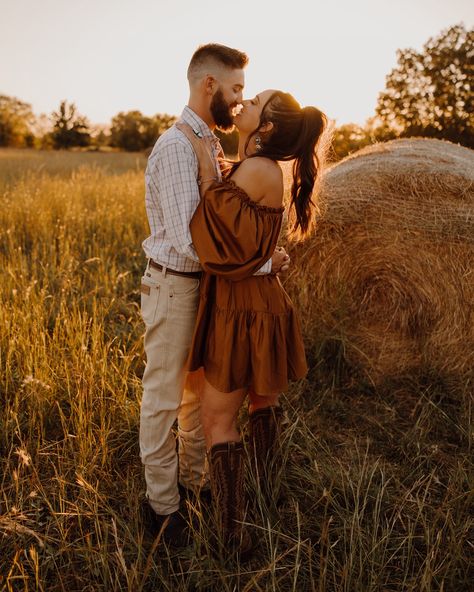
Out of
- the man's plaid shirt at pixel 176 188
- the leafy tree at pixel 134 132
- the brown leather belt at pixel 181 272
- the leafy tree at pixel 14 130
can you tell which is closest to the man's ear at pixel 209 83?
the man's plaid shirt at pixel 176 188

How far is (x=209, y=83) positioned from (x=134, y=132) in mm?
42841

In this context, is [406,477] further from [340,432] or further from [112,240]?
[112,240]

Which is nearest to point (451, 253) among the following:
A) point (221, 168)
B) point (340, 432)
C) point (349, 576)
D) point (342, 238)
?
point (342, 238)

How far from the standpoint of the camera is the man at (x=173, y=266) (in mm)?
2045

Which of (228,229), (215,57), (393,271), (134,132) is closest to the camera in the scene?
(228,229)

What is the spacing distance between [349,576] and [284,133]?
5.86 ft

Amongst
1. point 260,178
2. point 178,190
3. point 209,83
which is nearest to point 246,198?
point 260,178

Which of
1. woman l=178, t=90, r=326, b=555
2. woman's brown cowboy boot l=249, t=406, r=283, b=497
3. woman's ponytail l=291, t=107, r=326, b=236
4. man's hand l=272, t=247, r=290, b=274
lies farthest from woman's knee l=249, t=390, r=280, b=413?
woman's ponytail l=291, t=107, r=326, b=236

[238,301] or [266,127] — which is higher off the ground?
→ [266,127]

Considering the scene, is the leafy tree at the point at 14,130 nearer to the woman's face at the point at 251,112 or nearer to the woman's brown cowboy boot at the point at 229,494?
the woman's face at the point at 251,112

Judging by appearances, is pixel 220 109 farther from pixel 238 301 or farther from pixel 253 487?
pixel 253 487

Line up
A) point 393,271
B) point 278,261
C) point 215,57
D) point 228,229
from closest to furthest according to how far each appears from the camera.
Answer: point 228,229 → point 215,57 → point 278,261 → point 393,271

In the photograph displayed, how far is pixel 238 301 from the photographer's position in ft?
7.31

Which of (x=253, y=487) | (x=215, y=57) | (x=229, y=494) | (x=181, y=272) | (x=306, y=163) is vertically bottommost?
(x=253, y=487)
